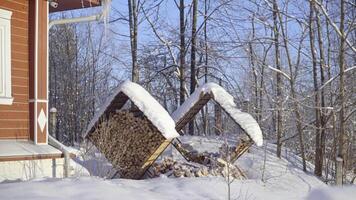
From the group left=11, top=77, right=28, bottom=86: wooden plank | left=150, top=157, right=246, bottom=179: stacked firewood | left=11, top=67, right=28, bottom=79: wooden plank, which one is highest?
left=11, top=67, right=28, bottom=79: wooden plank

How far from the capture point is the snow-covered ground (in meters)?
5.88

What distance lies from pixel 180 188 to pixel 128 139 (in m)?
3.18

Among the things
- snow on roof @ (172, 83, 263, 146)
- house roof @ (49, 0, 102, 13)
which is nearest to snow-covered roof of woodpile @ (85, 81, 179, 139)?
snow on roof @ (172, 83, 263, 146)

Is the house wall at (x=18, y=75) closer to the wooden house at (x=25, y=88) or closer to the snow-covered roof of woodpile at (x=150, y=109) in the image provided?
the wooden house at (x=25, y=88)

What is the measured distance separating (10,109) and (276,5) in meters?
10.2

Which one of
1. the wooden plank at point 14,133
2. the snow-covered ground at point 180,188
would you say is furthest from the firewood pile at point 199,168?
the wooden plank at point 14,133

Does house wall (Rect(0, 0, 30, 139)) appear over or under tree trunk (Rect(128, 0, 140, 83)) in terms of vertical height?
under

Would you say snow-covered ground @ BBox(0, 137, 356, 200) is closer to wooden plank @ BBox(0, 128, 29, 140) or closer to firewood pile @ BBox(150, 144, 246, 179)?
firewood pile @ BBox(150, 144, 246, 179)

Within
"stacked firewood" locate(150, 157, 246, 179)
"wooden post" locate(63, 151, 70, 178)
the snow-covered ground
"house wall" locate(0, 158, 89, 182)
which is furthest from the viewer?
"stacked firewood" locate(150, 157, 246, 179)

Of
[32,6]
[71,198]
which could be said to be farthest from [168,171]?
[71,198]

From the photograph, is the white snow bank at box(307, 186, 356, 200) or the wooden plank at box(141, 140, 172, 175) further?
the wooden plank at box(141, 140, 172, 175)

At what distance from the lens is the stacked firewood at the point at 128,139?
10.9 m

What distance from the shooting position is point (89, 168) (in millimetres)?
10945

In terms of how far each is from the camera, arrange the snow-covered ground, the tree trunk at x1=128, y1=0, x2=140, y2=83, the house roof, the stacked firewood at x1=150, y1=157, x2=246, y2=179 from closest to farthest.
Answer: the snow-covered ground → the house roof → the stacked firewood at x1=150, y1=157, x2=246, y2=179 → the tree trunk at x1=128, y1=0, x2=140, y2=83
